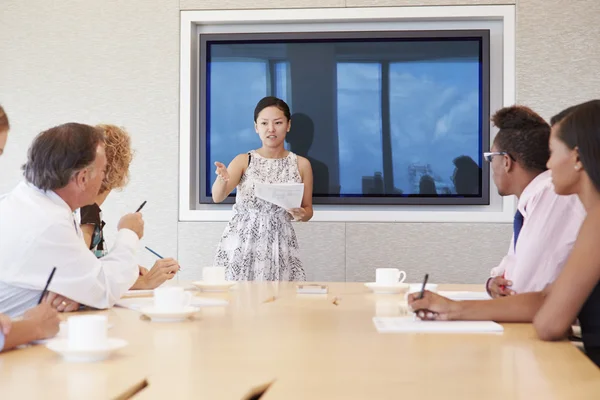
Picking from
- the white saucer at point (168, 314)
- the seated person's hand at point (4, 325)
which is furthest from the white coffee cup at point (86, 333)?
the white saucer at point (168, 314)

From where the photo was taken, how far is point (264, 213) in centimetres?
403

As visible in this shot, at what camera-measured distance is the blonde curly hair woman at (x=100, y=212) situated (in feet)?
8.98

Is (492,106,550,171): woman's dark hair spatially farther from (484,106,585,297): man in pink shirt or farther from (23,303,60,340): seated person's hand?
(23,303,60,340): seated person's hand

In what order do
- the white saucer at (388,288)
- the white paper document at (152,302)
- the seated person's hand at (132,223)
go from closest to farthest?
1. the white paper document at (152,302)
2. the seated person's hand at (132,223)
3. the white saucer at (388,288)

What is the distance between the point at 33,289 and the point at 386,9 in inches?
127

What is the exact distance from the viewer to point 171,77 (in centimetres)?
483

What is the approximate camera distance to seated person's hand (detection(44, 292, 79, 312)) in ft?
6.81

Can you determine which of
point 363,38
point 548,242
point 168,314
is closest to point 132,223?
point 168,314

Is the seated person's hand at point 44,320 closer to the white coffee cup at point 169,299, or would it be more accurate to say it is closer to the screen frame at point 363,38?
the white coffee cup at point 169,299

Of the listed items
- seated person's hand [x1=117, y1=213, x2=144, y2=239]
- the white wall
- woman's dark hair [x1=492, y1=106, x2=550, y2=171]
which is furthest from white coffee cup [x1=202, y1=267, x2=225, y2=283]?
the white wall

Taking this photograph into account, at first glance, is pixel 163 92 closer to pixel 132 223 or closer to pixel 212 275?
pixel 212 275

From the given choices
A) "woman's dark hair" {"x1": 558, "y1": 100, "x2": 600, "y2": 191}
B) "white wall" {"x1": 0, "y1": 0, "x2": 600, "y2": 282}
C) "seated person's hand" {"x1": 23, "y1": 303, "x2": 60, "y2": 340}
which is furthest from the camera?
"white wall" {"x1": 0, "y1": 0, "x2": 600, "y2": 282}

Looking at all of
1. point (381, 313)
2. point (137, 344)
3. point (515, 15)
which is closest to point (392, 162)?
point (515, 15)

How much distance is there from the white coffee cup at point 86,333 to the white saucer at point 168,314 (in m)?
0.47
